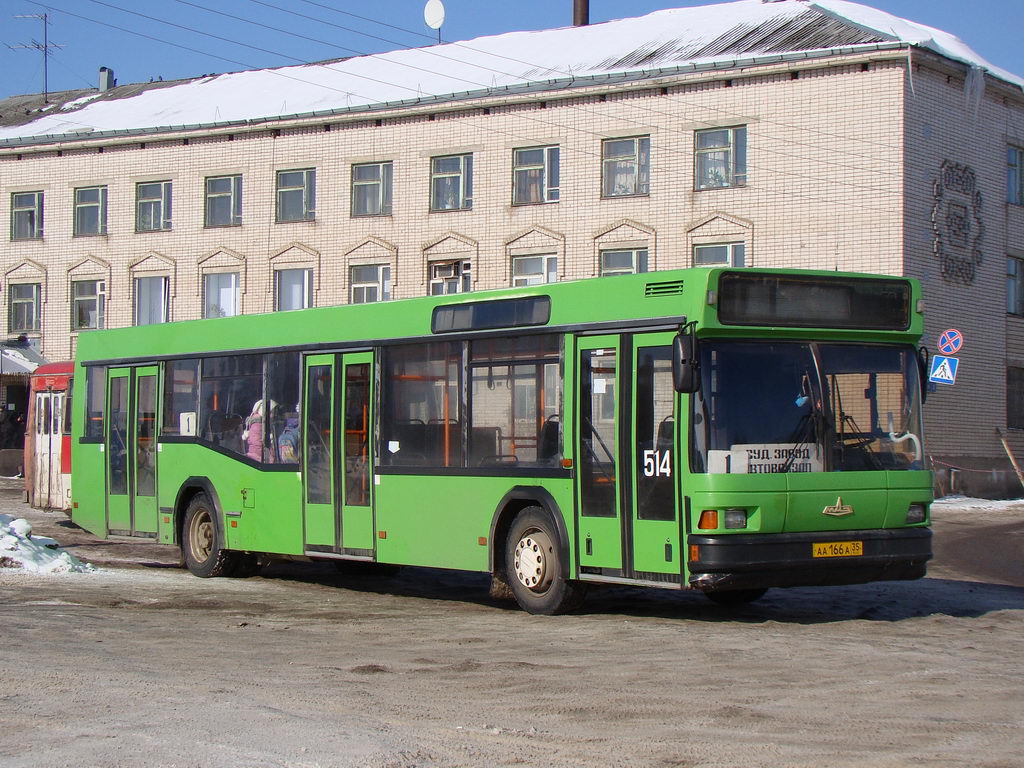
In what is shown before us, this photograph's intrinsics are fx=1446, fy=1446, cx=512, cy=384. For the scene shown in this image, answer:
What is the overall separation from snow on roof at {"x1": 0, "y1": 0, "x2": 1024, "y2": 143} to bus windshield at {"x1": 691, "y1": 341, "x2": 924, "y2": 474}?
22.4 metres

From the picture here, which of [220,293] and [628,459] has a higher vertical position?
[220,293]

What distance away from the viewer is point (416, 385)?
1398 centimetres

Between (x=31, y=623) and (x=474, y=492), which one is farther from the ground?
(x=474, y=492)

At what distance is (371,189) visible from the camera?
39938 millimetres

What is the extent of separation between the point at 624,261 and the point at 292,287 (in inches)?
407

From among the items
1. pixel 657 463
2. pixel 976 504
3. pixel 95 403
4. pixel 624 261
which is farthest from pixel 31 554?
pixel 624 261

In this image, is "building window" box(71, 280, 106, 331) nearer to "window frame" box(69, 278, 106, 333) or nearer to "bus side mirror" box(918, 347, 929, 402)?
"window frame" box(69, 278, 106, 333)

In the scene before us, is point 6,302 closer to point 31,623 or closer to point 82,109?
point 82,109

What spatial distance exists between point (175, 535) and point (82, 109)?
33.7m

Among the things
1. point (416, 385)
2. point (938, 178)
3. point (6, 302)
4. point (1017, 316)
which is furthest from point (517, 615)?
point (6, 302)

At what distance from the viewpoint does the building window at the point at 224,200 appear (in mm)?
41969

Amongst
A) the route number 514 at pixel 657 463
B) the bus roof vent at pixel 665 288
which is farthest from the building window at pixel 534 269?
the route number 514 at pixel 657 463

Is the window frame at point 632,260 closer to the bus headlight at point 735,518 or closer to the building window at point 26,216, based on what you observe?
the building window at point 26,216

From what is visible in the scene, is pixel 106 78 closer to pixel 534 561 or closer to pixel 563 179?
pixel 563 179
